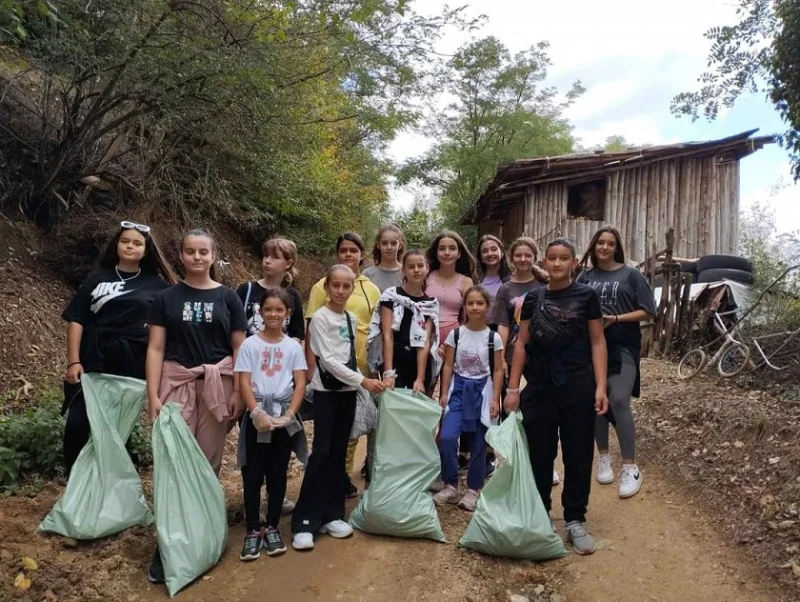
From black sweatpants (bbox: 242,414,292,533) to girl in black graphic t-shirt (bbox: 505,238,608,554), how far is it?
4.37 ft

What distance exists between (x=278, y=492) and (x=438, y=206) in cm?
2760

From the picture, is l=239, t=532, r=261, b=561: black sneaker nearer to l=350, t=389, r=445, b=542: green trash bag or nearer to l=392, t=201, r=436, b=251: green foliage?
l=350, t=389, r=445, b=542: green trash bag

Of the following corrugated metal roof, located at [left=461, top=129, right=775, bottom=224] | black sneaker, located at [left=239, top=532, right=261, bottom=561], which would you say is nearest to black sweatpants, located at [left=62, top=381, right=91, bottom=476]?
black sneaker, located at [left=239, top=532, right=261, bottom=561]

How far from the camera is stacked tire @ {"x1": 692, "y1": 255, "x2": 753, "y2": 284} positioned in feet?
29.2

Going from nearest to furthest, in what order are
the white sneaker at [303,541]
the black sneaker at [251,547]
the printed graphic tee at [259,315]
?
the black sneaker at [251,547] < the white sneaker at [303,541] < the printed graphic tee at [259,315]

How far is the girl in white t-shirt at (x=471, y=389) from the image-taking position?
138 inches

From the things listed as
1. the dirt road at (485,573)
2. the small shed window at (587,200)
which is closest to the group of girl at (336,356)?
the dirt road at (485,573)

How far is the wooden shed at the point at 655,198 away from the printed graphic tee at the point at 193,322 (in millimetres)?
9981

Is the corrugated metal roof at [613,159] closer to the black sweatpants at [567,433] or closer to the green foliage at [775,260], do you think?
the green foliage at [775,260]

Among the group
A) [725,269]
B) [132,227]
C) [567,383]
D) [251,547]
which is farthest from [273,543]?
[725,269]

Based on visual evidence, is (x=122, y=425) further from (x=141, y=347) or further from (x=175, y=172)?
(x=175, y=172)

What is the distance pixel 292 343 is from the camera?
3.09m

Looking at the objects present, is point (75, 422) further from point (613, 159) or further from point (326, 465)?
point (613, 159)

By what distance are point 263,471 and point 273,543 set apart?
1.18ft
